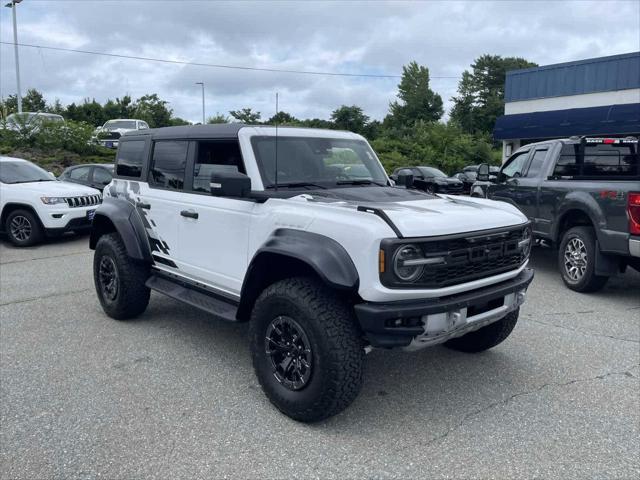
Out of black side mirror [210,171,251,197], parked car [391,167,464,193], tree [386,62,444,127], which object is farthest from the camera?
tree [386,62,444,127]

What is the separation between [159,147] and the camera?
16.5 feet

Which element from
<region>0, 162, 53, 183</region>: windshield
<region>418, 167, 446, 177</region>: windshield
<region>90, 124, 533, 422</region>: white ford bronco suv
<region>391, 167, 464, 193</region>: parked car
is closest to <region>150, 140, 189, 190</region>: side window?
<region>90, 124, 533, 422</region>: white ford bronco suv

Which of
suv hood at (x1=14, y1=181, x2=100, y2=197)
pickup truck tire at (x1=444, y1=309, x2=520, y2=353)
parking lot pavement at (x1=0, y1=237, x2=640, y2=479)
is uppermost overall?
suv hood at (x1=14, y1=181, x2=100, y2=197)

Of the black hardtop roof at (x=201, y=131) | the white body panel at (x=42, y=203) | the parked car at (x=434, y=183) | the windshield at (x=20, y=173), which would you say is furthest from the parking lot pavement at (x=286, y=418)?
the parked car at (x=434, y=183)

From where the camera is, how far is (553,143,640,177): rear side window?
21.1 ft

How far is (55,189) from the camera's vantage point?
9.89 meters

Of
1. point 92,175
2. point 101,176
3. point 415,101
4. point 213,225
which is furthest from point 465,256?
point 415,101

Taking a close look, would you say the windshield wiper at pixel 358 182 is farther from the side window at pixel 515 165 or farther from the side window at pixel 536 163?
the side window at pixel 515 165

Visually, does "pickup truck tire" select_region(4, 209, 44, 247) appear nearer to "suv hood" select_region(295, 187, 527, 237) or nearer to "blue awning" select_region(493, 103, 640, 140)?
"suv hood" select_region(295, 187, 527, 237)

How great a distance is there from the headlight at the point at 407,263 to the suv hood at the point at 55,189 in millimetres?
8473

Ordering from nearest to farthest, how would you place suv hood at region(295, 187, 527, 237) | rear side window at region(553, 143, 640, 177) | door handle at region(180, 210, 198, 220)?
suv hood at region(295, 187, 527, 237), door handle at region(180, 210, 198, 220), rear side window at region(553, 143, 640, 177)

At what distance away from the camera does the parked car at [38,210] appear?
31.6 feet

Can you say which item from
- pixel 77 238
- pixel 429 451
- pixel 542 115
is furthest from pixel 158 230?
pixel 542 115

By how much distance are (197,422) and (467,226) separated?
6.88 feet
